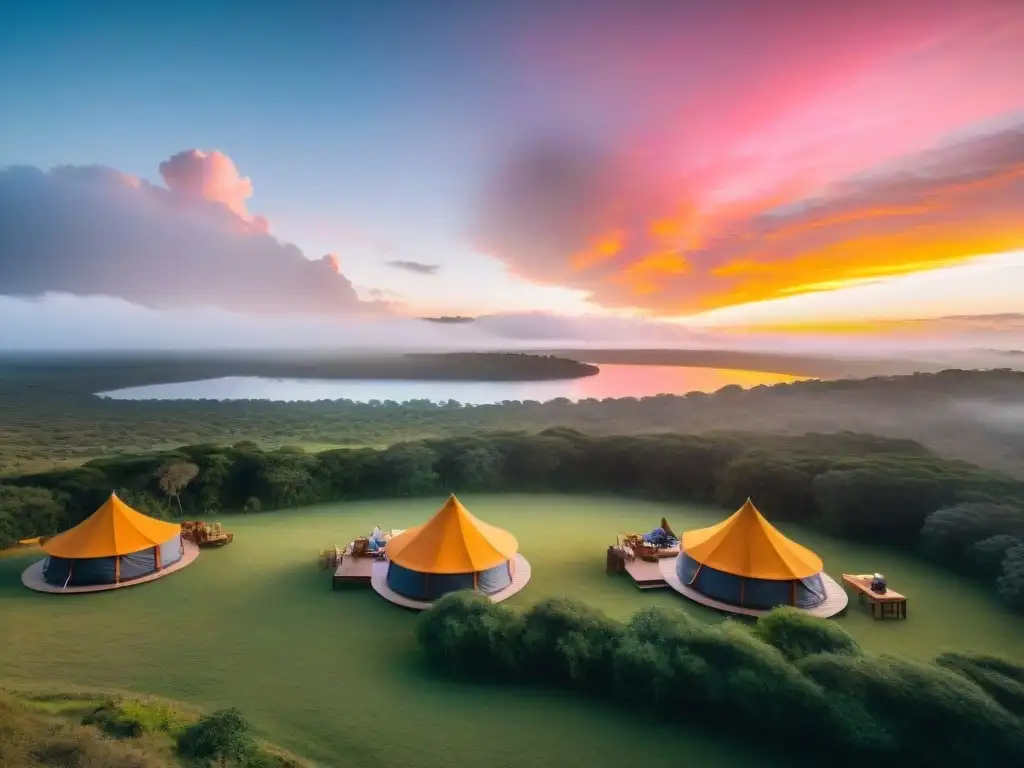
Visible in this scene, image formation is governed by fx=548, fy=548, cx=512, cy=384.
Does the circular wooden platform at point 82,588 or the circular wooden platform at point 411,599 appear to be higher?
the circular wooden platform at point 411,599

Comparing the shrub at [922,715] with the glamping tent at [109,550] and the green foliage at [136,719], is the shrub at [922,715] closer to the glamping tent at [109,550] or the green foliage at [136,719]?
the green foliage at [136,719]

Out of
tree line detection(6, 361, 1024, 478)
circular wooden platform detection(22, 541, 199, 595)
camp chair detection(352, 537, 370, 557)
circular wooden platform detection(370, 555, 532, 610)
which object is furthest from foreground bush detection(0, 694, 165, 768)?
tree line detection(6, 361, 1024, 478)

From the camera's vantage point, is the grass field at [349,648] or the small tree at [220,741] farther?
the grass field at [349,648]

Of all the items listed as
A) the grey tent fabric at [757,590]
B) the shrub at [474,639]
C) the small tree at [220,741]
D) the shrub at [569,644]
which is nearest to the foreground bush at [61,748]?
the small tree at [220,741]

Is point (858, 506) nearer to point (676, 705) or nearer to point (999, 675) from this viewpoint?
point (999, 675)

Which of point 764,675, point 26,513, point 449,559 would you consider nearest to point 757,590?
point 764,675

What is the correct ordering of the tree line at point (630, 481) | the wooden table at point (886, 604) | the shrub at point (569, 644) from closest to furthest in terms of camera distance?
the shrub at point (569, 644) → the wooden table at point (886, 604) → the tree line at point (630, 481)

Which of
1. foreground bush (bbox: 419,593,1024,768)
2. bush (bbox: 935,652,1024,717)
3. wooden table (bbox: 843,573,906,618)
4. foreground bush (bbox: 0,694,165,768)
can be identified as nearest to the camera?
foreground bush (bbox: 0,694,165,768)

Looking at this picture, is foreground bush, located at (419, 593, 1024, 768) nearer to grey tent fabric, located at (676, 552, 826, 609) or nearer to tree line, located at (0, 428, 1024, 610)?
grey tent fabric, located at (676, 552, 826, 609)
